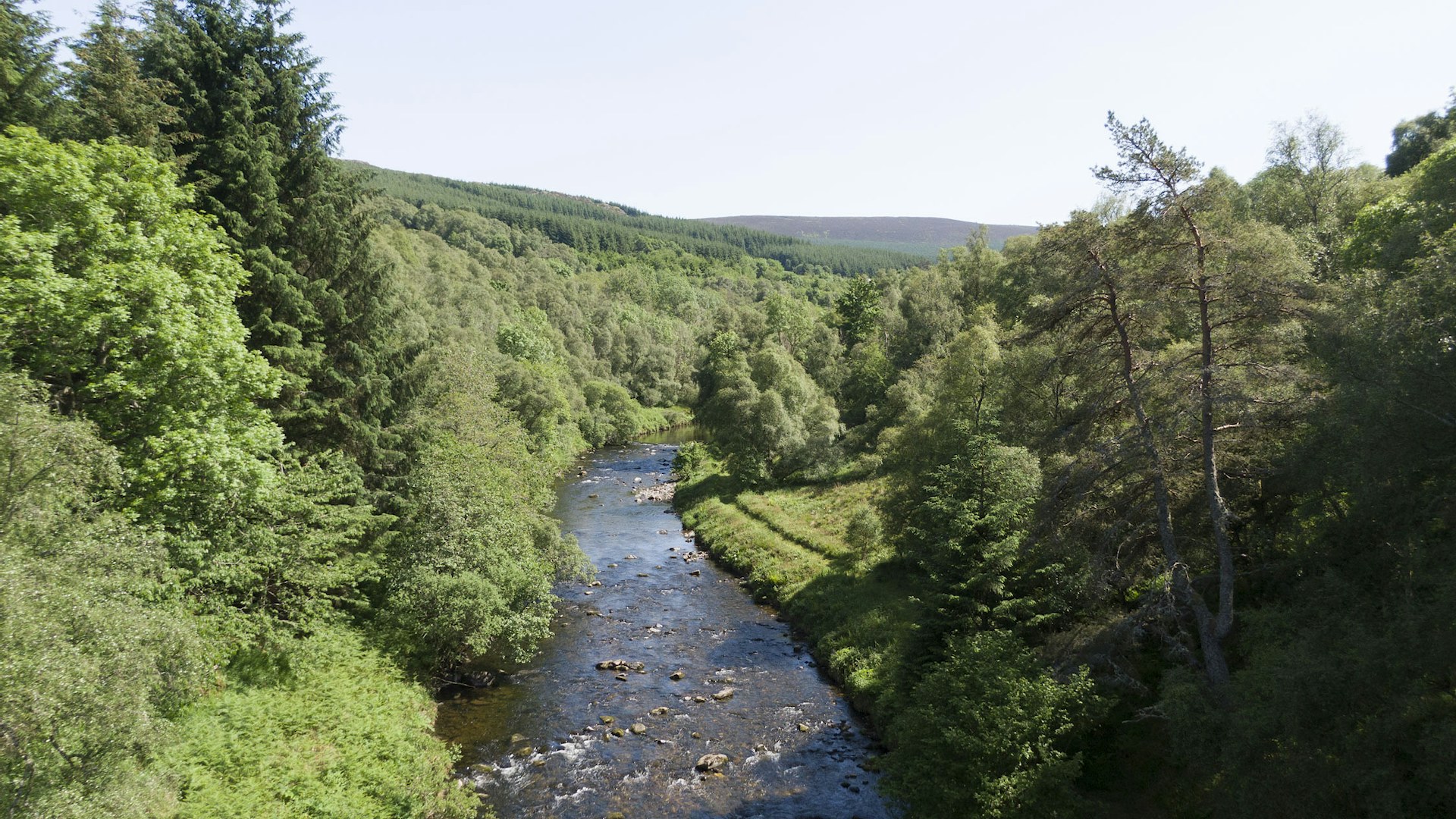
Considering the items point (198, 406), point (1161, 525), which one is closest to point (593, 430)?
point (198, 406)

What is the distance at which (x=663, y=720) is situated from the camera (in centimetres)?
2342

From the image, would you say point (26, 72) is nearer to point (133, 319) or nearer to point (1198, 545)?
point (133, 319)

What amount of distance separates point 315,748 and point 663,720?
10111mm

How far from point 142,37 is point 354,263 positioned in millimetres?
8521

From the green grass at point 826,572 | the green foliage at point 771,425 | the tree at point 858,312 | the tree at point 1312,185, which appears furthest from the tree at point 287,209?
the tree at point 858,312

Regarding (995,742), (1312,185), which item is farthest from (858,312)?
(995,742)

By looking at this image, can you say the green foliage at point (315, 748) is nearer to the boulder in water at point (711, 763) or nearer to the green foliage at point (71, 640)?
the green foliage at point (71, 640)

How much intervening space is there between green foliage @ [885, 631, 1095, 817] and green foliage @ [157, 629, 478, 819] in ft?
37.0

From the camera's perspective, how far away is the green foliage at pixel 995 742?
1560 centimetres

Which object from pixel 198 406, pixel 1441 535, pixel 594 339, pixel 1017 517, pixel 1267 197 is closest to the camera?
pixel 1441 535

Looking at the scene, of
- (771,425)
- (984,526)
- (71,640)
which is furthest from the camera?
(771,425)

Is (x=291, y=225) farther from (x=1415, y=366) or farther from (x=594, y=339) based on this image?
(x=594, y=339)

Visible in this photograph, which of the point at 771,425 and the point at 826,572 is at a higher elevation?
the point at 771,425

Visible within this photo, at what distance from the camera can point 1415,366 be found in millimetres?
12031
